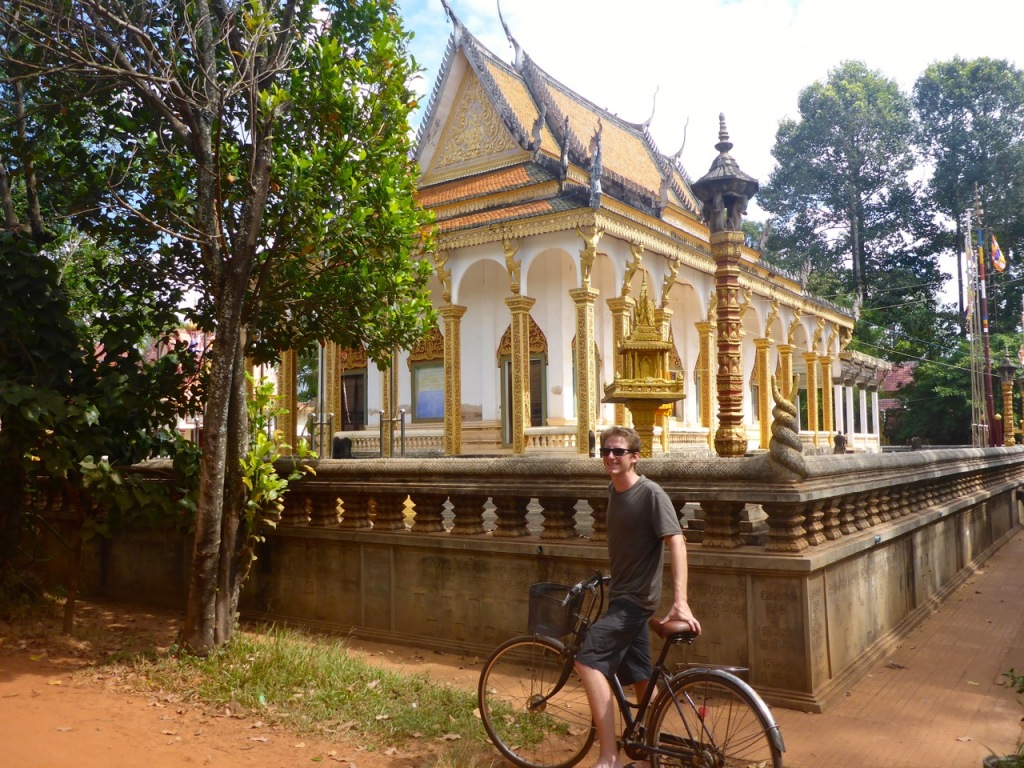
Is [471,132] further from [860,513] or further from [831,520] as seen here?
[831,520]

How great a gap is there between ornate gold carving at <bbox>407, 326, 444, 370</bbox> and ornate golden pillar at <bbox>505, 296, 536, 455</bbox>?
11.7 feet

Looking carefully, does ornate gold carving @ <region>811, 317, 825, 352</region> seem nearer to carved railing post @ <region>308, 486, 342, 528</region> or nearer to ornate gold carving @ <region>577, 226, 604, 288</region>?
ornate gold carving @ <region>577, 226, 604, 288</region>

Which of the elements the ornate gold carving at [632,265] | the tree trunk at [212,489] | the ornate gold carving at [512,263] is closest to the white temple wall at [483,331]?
the ornate gold carving at [512,263]

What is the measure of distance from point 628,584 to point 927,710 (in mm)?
2555

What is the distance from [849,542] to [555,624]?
2.63 m

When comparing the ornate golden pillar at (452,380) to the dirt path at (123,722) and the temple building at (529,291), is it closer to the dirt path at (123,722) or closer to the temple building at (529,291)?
the temple building at (529,291)

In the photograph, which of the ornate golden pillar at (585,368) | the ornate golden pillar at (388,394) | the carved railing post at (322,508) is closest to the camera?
the carved railing post at (322,508)

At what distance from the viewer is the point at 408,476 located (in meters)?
6.57

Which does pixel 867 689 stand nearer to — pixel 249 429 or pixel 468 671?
pixel 468 671

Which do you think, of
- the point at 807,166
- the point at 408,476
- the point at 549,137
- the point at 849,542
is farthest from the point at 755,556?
the point at 807,166

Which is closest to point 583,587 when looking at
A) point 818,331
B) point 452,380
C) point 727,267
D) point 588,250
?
point 727,267

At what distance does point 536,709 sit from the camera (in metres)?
4.44

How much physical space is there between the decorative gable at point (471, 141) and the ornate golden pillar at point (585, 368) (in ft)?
16.6

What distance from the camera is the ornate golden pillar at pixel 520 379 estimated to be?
15.9m
